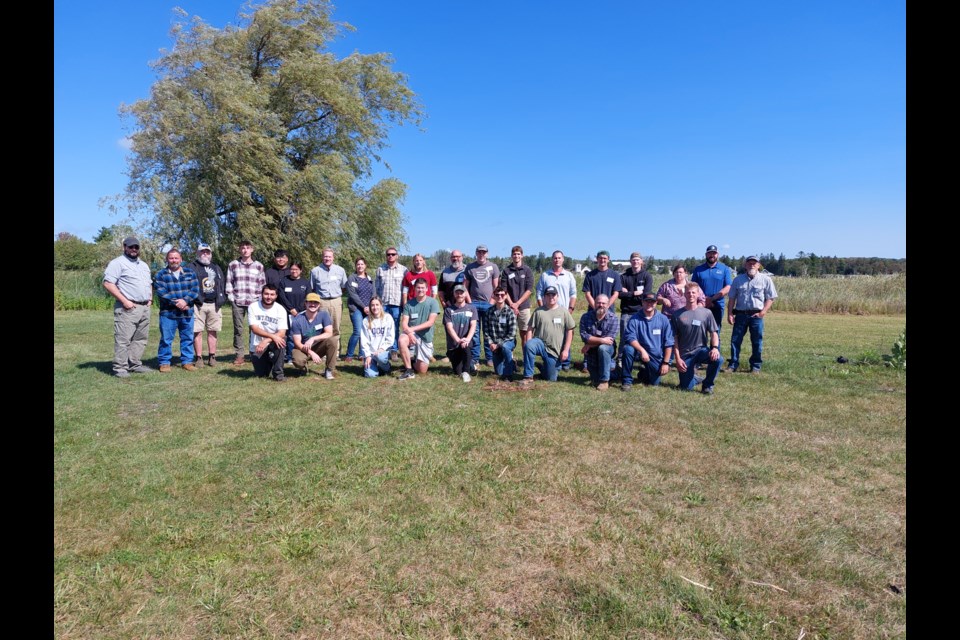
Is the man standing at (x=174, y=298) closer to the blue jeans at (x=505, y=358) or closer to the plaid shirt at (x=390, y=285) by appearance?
the plaid shirt at (x=390, y=285)

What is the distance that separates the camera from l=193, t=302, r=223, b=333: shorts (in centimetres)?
815

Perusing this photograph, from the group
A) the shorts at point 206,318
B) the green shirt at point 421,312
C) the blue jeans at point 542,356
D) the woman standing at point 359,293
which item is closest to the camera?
the blue jeans at point 542,356

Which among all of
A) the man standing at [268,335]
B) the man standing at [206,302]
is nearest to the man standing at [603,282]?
the man standing at [268,335]

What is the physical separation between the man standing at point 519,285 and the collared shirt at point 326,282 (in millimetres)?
2781

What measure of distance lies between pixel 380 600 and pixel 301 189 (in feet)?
68.7

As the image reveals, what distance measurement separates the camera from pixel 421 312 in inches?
309

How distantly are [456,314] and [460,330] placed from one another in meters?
0.25

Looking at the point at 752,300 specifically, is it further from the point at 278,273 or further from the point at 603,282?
the point at 278,273

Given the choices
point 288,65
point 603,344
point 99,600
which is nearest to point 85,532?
point 99,600

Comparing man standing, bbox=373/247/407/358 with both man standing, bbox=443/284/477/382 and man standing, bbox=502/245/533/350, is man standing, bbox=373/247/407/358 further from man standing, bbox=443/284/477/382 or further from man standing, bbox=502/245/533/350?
man standing, bbox=502/245/533/350

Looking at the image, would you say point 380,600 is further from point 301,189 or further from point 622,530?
point 301,189

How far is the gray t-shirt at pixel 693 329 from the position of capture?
6738mm
